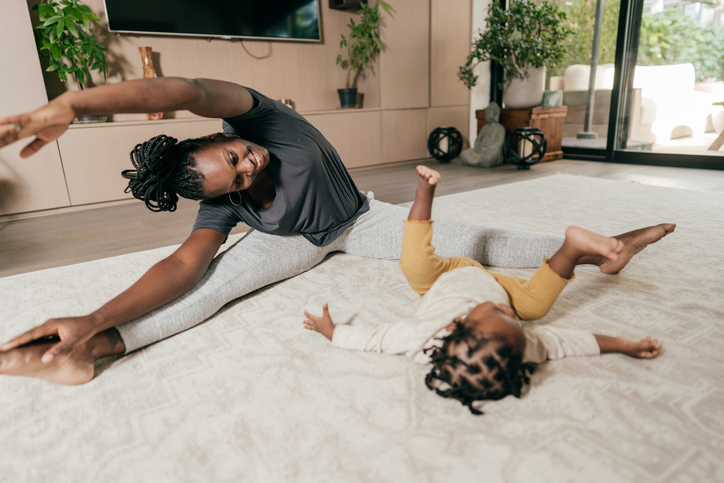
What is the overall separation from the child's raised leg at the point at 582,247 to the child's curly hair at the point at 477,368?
0.25 metres

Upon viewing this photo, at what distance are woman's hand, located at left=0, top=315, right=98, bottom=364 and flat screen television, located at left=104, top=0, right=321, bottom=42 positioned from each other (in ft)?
9.40

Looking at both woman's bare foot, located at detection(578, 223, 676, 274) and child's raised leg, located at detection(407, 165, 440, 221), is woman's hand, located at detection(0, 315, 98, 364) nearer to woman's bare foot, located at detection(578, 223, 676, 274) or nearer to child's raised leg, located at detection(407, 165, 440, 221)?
child's raised leg, located at detection(407, 165, 440, 221)

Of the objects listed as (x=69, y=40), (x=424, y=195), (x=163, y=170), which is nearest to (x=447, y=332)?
(x=424, y=195)

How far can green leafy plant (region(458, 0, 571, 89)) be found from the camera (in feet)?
12.2

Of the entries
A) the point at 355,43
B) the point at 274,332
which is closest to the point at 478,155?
the point at 355,43

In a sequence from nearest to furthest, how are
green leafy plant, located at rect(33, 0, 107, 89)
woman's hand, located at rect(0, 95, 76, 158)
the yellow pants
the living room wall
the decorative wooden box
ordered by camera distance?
1. woman's hand, located at rect(0, 95, 76, 158)
2. the yellow pants
3. green leafy plant, located at rect(33, 0, 107, 89)
4. the living room wall
5. the decorative wooden box

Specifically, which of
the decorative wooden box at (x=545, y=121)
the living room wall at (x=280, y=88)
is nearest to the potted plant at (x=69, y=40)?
the living room wall at (x=280, y=88)

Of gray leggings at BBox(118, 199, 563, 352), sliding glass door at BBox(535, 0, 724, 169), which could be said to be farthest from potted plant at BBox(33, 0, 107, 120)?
sliding glass door at BBox(535, 0, 724, 169)

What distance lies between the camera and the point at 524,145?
3.99 meters

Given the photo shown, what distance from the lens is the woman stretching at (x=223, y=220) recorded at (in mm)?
885

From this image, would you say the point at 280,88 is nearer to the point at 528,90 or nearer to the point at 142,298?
the point at 528,90

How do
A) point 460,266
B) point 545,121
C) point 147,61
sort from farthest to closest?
point 545,121 → point 147,61 → point 460,266

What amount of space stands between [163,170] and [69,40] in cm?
233

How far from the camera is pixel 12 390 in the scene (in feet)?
3.20
